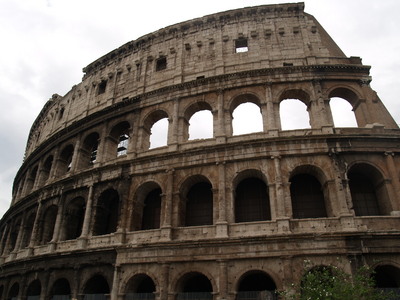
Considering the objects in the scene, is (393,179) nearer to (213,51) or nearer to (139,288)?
(213,51)

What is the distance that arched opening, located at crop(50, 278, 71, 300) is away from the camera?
15039 millimetres

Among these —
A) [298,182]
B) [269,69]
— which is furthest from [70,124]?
[298,182]

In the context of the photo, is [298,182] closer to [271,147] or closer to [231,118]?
[271,147]

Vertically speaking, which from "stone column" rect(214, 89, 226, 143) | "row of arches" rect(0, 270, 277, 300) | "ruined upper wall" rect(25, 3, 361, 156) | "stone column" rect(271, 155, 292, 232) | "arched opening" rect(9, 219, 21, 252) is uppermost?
"ruined upper wall" rect(25, 3, 361, 156)

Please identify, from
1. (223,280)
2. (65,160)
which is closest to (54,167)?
(65,160)

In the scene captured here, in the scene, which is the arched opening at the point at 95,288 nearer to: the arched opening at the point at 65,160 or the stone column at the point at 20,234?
the stone column at the point at 20,234

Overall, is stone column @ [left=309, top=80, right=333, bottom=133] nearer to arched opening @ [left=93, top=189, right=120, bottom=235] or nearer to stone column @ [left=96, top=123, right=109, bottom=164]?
arched opening @ [left=93, top=189, right=120, bottom=235]

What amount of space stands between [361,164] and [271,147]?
3.75m

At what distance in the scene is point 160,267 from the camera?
41.9 ft

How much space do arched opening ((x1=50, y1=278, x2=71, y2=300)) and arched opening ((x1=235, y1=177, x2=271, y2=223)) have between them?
8.98 m

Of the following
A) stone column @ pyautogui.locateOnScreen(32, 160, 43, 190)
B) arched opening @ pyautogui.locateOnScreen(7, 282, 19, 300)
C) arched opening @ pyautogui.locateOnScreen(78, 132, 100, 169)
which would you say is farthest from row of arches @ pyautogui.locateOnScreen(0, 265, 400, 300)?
stone column @ pyautogui.locateOnScreen(32, 160, 43, 190)

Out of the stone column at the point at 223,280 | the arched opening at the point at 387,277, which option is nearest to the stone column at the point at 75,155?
the stone column at the point at 223,280

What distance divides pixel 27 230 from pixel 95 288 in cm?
787

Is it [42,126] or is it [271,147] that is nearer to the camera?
[271,147]
